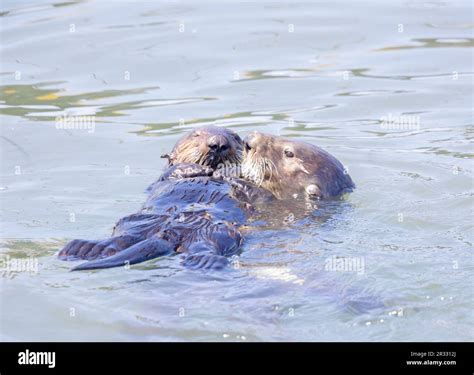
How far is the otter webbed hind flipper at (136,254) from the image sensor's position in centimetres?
555

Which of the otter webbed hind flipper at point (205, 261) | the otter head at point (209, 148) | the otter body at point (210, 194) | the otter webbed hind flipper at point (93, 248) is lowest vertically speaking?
the otter webbed hind flipper at point (205, 261)

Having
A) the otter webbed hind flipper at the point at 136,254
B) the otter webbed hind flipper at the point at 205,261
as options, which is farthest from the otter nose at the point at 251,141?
the otter webbed hind flipper at the point at 205,261

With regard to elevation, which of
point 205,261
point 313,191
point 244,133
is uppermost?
point 244,133

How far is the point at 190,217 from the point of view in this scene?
619 centimetres

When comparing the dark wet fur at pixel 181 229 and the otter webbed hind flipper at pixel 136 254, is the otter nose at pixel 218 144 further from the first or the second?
the otter webbed hind flipper at pixel 136 254

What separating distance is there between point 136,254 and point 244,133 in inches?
154

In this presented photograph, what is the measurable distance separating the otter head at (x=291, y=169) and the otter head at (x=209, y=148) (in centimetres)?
19

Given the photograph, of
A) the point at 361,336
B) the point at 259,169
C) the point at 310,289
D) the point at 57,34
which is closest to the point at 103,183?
the point at 259,169

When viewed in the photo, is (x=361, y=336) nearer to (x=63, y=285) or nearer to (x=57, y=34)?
(x=63, y=285)

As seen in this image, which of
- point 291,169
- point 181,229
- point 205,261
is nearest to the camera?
point 205,261

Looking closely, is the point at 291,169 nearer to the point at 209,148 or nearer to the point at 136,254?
the point at 209,148

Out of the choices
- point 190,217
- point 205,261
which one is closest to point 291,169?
point 190,217

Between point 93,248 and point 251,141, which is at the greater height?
point 251,141

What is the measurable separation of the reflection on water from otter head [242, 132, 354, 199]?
6.7 inches
